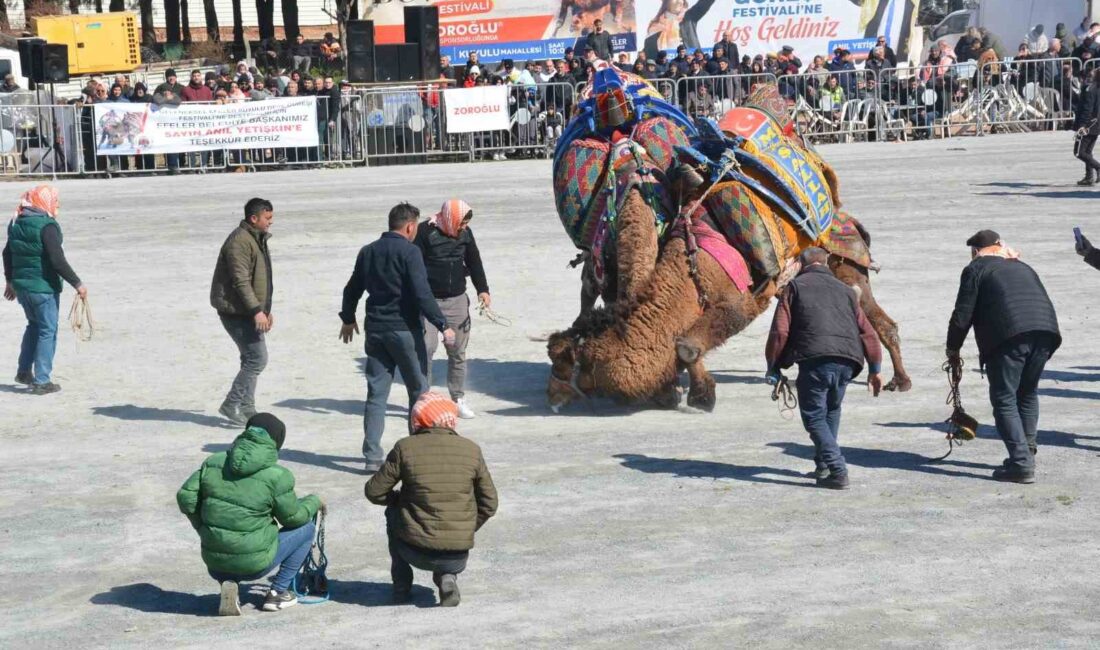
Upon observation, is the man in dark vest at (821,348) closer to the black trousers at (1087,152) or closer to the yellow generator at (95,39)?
the black trousers at (1087,152)

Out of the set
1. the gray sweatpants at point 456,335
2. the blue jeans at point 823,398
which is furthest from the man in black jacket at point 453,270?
the blue jeans at point 823,398

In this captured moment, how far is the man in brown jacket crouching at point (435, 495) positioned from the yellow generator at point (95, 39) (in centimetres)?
3538

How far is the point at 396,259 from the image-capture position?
10.7 meters

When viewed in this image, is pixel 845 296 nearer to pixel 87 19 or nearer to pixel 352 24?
pixel 352 24

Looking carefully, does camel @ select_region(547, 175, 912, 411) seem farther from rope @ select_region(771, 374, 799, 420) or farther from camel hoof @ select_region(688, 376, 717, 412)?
rope @ select_region(771, 374, 799, 420)

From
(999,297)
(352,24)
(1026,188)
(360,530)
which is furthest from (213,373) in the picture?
(352,24)

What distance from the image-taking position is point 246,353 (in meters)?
12.1

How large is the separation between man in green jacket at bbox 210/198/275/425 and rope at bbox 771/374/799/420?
3.83 m

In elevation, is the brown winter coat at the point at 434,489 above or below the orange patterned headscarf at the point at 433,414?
below

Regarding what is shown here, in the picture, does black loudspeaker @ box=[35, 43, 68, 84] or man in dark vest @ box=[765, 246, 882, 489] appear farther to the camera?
black loudspeaker @ box=[35, 43, 68, 84]

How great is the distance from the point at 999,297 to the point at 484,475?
3805 millimetres

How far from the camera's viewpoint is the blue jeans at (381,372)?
10719 millimetres

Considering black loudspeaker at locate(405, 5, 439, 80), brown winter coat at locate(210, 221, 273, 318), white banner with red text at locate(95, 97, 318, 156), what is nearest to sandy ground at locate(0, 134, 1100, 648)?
brown winter coat at locate(210, 221, 273, 318)

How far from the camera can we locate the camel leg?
41.9ft
